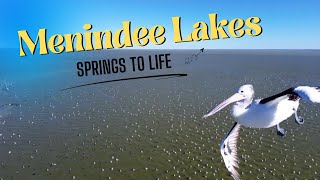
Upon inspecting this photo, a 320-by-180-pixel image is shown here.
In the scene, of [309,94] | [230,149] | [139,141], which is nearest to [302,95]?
[309,94]

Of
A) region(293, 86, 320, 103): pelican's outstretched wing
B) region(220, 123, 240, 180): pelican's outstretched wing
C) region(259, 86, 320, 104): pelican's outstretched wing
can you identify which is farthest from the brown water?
region(293, 86, 320, 103): pelican's outstretched wing

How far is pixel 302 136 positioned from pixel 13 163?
81.2ft

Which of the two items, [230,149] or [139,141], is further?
[139,141]

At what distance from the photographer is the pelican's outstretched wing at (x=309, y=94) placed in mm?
4699

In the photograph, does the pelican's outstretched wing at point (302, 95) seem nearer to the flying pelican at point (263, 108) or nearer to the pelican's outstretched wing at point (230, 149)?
the flying pelican at point (263, 108)

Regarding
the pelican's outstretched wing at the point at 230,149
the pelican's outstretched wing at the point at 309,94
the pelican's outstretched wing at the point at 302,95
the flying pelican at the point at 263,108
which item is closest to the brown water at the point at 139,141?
the pelican's outstretched wing at the point at 230,149

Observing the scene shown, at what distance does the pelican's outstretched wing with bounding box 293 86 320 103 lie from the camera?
4.70 meters

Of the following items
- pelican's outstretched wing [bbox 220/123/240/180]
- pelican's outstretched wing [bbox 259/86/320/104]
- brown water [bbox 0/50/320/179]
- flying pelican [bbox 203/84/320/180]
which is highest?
pelican's outstretched wing [bbox 259/86/320/104]

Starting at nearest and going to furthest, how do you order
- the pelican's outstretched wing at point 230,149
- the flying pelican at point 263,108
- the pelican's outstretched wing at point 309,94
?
the pelican's outstretched wing at point 309,94 < the flying pelican at point 263,108 < the pelican's outstretched wing at point 230,149

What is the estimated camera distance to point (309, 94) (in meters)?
4.86

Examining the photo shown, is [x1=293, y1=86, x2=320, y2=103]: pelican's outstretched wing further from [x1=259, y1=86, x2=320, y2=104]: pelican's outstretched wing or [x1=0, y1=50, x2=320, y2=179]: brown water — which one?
[x1=0, y1=50, x2=320, y2=179]: brown water

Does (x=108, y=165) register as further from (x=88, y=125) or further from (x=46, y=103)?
(x=46, y=103)

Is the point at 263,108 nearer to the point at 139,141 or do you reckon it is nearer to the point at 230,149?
the point at 230,149

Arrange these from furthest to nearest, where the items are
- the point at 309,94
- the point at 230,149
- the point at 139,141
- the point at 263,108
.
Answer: the point at 139,141, the point at 230,149, the point at 263,108, the point at 309,94
